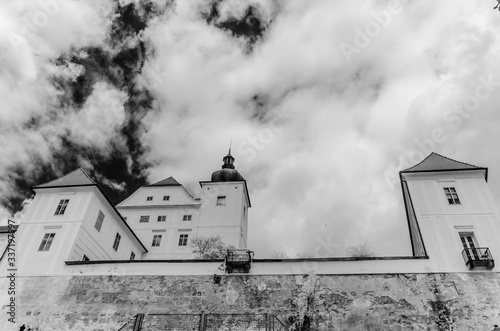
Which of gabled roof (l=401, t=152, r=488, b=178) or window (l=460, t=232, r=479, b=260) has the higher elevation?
gabled roof (l=401, t=152, r=488, b=178)

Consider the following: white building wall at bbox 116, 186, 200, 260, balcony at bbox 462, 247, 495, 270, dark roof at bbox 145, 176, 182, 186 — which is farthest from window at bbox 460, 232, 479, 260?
dark roof at bbox 145, 176, 182, 186

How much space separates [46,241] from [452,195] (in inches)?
1004

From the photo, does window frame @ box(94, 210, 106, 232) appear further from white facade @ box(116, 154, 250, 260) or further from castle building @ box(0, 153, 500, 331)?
white facade @ box(116, 154, 250, 260)

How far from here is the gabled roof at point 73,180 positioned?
26.0m

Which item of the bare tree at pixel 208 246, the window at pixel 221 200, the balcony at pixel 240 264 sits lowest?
the balcony at pixel 240 264

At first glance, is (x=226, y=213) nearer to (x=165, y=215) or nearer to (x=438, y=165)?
(x=165, y=215)

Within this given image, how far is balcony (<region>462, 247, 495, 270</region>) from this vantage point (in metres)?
19.6

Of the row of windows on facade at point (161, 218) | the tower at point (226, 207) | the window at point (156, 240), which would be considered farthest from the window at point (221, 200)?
the window at point (156, 240)

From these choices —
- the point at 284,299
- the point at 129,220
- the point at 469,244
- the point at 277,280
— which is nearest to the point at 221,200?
the point at 129,220

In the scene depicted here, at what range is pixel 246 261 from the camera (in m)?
21.3

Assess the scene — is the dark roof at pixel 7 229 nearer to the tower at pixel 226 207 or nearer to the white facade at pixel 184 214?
the white facade at pixel 184 214

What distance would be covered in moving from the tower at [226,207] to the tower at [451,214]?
1595 centimetres

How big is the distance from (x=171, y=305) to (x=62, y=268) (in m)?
7.14

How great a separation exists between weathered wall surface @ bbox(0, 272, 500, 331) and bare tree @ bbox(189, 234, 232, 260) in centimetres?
880
